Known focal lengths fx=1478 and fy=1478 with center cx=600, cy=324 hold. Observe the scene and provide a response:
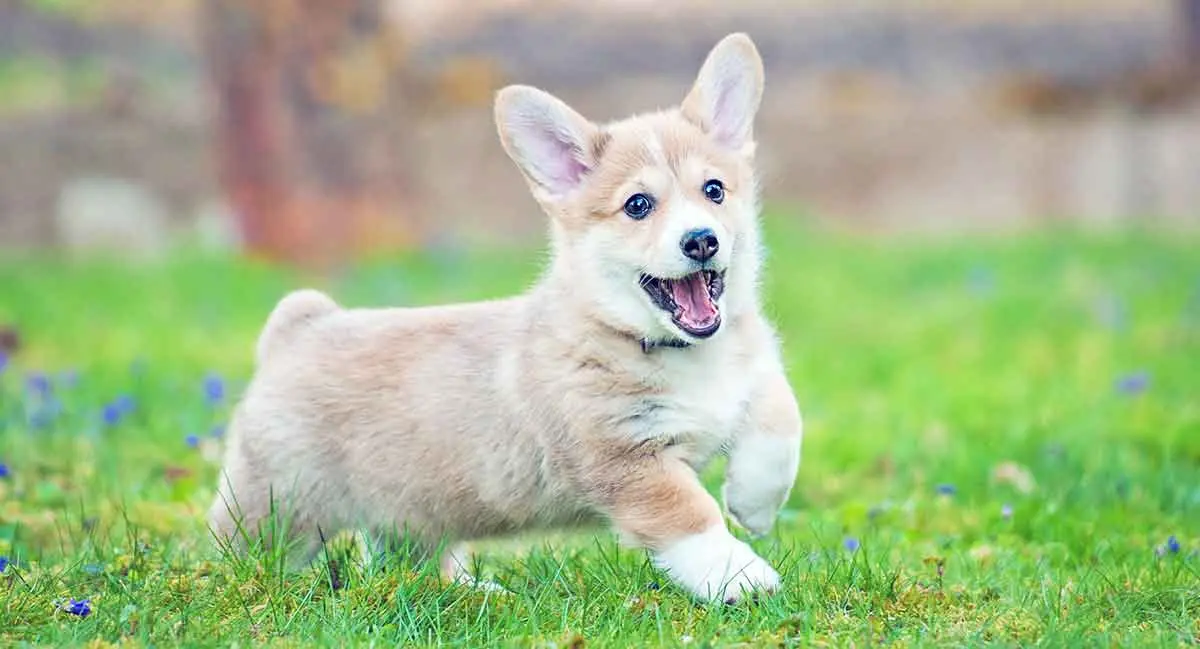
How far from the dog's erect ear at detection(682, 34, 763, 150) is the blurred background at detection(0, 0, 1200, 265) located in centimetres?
663

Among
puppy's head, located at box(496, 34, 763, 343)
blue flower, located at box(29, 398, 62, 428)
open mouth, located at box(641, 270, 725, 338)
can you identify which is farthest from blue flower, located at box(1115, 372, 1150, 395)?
blue flower, located at box(29, 398, 62, 428)

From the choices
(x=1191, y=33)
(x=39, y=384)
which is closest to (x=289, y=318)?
(x=39, y=384)

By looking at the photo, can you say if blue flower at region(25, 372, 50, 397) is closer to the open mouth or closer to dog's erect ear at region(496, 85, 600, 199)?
dog's erect ear at region(496, 85, 600, 199)

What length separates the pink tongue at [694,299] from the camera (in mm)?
3684

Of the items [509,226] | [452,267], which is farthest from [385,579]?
[509,226]

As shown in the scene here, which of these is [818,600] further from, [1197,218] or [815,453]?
[1197,218]

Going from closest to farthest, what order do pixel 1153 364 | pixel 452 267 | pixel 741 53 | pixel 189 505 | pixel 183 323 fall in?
pixel 741 53 → pixel 189 505 → pixel 1153 364 → pixel 183 323 → pixel 452 267

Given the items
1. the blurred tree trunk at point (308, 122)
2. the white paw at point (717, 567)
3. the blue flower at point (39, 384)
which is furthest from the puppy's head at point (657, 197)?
the blurred tree trunk at point (308, 122)

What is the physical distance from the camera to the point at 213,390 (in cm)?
550

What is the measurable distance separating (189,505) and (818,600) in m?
2.14

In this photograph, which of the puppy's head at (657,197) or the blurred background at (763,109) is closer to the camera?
the puppy's head at (657,197)

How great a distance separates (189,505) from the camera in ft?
14.9

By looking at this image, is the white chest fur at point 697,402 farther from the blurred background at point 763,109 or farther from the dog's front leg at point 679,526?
the blurred background at point 763,109

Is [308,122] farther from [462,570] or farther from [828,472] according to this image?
[462,570]
